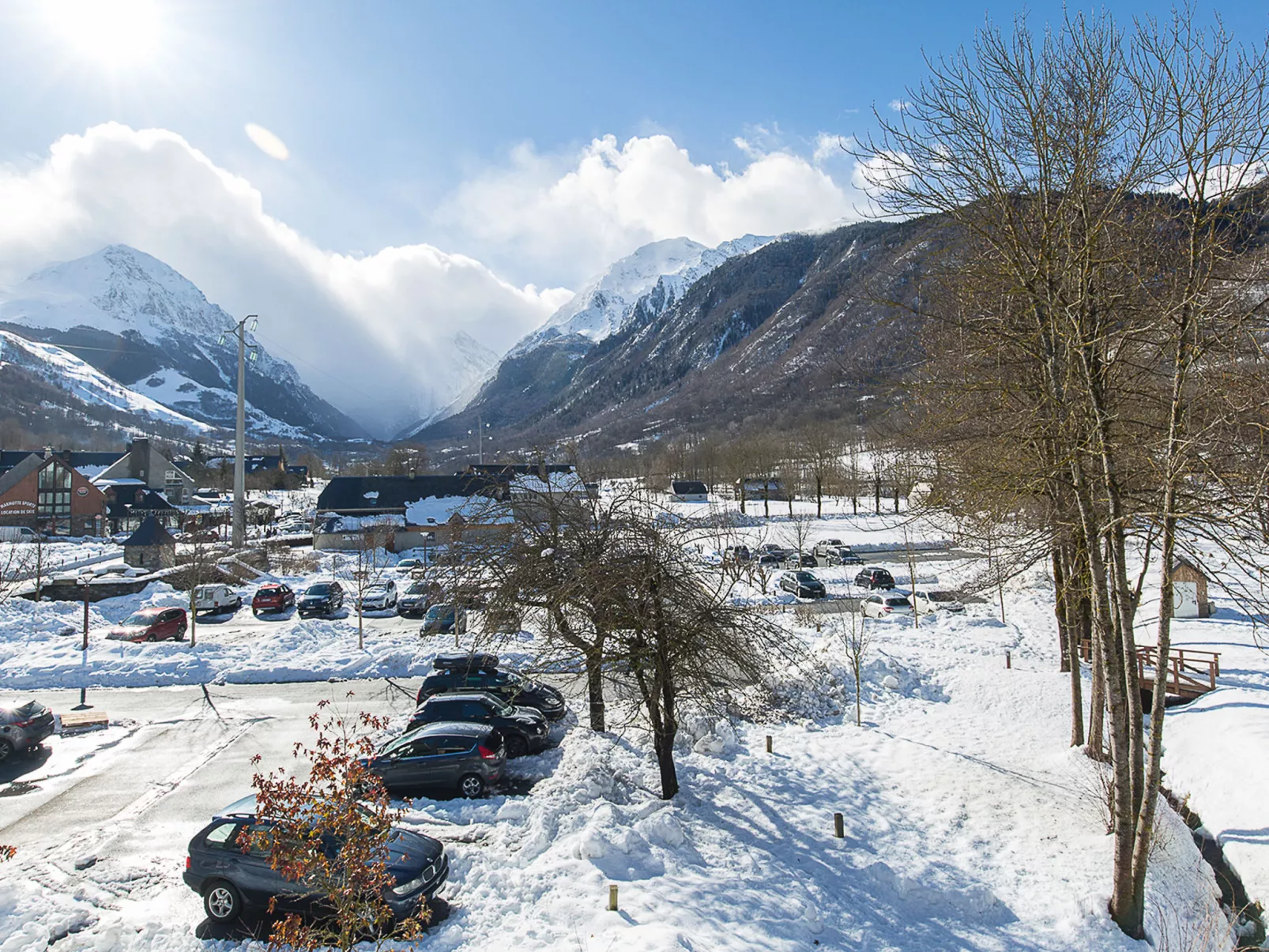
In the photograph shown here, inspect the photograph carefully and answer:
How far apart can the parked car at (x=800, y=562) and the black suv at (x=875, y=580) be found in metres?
4.05

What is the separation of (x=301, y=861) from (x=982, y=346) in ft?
36.2

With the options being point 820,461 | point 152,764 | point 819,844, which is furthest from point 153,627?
point 820,461

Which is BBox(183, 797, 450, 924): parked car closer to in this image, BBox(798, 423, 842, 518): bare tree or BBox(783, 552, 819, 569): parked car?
BBox(783, 552, 819, 569): parked car

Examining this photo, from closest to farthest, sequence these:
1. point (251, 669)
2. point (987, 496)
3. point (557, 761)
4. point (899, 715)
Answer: point (987, 496) → point (557, 761) → point (899, 715) → point (251, 669)

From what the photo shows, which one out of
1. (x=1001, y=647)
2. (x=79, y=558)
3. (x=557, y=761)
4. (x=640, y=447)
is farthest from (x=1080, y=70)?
(x=640, y=447)

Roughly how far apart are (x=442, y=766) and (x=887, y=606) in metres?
24.8

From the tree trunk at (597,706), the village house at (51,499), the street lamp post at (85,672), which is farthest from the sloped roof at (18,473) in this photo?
the tree trunk at (597,706)

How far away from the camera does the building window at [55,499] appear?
6638 centimetres

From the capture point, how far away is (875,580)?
38.3 metres

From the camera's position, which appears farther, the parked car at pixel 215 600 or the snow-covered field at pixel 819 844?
the parked car at pixel 215 600

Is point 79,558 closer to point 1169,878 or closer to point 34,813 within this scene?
point 34,813

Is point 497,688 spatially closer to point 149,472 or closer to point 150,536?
point 150,536

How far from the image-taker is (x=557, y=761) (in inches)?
623

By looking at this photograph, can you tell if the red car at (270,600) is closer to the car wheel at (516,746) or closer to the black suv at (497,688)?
the black suv at (497,688)
